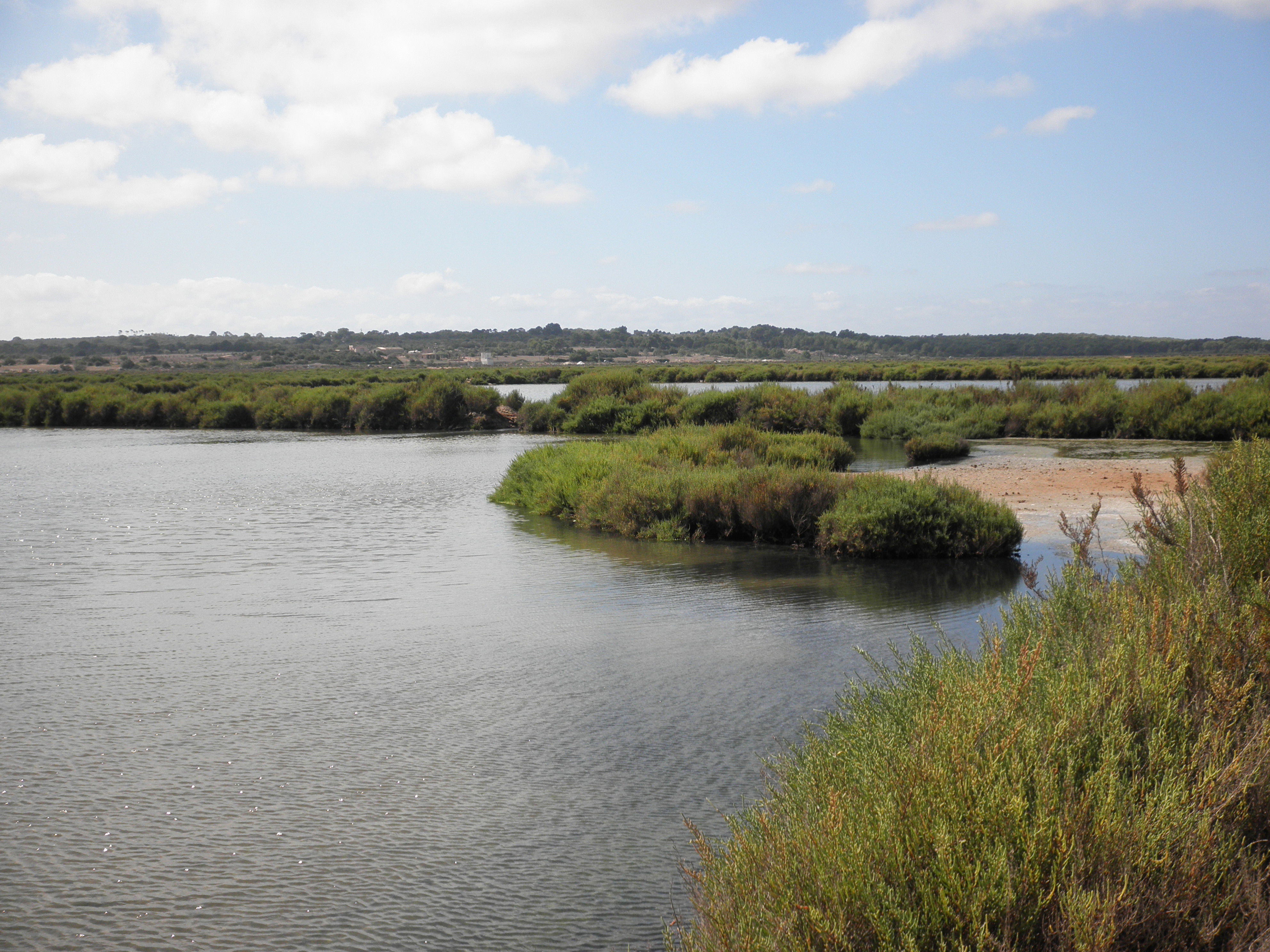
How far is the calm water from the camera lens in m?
5.32

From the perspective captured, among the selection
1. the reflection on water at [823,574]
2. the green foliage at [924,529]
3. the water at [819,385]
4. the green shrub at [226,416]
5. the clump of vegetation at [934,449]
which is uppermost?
the water at [819,385]

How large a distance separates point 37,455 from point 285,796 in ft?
108

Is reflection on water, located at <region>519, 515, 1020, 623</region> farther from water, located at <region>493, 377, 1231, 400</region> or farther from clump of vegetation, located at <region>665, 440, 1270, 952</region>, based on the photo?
water, located at <region>493, 377, 1231, 400</region>

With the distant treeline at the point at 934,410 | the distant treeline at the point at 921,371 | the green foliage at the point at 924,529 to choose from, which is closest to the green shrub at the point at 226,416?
the distant treeline at the point at 934,410

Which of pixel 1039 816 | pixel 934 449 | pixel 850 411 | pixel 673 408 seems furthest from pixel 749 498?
pixel 850 411

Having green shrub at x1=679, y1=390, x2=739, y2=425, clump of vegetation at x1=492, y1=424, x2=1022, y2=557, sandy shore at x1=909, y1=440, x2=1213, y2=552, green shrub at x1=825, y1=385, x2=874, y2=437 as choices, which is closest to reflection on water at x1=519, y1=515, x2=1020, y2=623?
clump of vegetation at x1=492, y1=424, x2=1022, y2=557

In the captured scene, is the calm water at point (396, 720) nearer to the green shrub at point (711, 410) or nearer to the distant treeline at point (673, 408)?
the distant treeline at point (673, 408)

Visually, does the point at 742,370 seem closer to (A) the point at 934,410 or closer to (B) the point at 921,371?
(B) the point at 921,371

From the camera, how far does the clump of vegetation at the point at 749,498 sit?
49.9ft

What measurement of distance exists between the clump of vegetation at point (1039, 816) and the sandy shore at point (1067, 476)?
323 inches

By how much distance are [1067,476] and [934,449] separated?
5.92 meters

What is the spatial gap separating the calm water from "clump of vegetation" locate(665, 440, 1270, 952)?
4.26 ft

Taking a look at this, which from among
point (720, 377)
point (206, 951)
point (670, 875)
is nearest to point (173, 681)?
point (206, 951)

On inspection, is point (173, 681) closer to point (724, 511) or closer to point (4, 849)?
point (4, 849)
